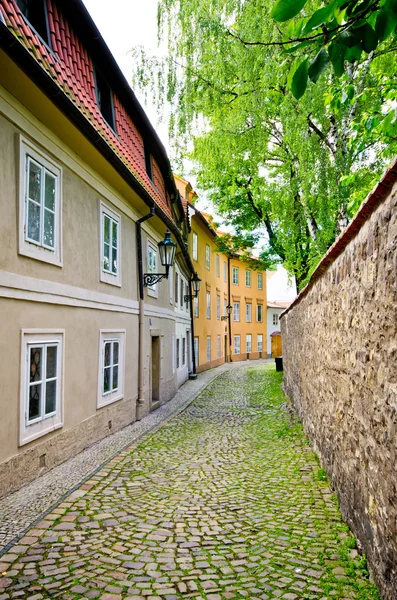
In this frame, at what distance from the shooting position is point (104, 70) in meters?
9.18

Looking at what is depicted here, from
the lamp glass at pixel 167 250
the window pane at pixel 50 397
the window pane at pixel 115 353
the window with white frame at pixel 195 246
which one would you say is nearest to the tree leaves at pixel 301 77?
the window pane at pixel 50 397

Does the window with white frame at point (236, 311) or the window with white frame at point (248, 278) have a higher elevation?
the window with white frame at point (248, 278)

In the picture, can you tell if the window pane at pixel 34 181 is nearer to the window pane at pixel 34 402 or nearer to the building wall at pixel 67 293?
the building wall at pixel 67 293

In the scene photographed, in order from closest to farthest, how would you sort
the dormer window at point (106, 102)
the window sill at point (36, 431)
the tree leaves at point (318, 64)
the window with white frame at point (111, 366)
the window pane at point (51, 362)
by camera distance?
1. the tree leaves at point (318, 64)
2. the window sill at point (36, 431)
3. the window pane at point (51, 362)
4. the window with white frame at point (111, 366)
5. the dormer window at point (106, 102)

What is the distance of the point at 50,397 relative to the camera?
6.53 m

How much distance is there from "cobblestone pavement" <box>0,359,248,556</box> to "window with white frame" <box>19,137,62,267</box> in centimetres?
270

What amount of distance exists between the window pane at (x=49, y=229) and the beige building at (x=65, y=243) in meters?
0.03

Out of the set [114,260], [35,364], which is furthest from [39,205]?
[114,260]

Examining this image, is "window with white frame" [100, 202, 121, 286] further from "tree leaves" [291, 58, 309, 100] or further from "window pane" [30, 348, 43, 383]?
"tree leaves" [291, 58, 309, 100]

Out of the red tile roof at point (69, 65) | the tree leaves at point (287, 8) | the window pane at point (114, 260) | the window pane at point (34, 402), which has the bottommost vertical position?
the window pane at point (34, 402)

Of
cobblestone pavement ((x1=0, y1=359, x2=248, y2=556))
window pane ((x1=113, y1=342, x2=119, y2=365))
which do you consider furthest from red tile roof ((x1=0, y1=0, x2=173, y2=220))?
cobblestone pavement ((x1=0, y1=359, x2=248, y2=556))

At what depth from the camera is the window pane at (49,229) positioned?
21.4 ft

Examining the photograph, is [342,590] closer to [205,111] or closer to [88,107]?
[88,107]

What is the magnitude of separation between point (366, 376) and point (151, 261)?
30.9 feet
